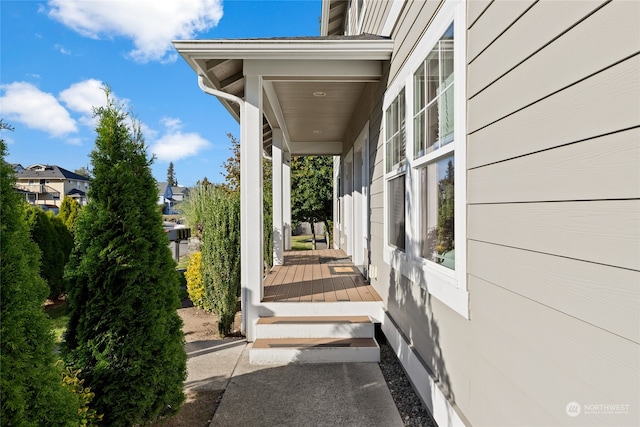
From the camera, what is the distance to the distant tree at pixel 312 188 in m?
15.6

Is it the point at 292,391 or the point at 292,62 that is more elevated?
the point at 292,62

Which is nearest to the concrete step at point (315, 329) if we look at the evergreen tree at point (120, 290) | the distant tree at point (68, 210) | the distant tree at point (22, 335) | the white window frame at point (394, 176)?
the white window frame at point (394, 176)

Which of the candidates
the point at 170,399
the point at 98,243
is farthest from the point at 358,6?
the point at 170,399

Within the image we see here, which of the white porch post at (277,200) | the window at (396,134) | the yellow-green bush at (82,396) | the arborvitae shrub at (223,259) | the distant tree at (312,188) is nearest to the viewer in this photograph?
the yellow-green bush at (82,396)

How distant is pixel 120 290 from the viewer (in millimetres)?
2090

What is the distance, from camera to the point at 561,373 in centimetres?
124

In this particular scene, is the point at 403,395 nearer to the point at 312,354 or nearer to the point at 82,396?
the point at 312,354

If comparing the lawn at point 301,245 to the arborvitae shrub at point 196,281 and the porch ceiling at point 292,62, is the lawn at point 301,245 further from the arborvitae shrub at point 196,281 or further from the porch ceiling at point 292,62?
the porch ceiling at point 292,62

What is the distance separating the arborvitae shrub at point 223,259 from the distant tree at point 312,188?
36.4 ft

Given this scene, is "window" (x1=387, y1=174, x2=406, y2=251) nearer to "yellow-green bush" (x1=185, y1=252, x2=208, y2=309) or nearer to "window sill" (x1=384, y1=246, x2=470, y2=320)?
"window sill" (x1=384, y1=246, x2=470, y2=320)

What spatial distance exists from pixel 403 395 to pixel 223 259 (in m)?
2.55

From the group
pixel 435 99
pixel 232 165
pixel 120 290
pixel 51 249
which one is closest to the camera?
pixel 120 290

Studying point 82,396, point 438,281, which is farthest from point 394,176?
point 82,396

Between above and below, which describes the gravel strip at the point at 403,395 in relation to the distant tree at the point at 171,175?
→ below
